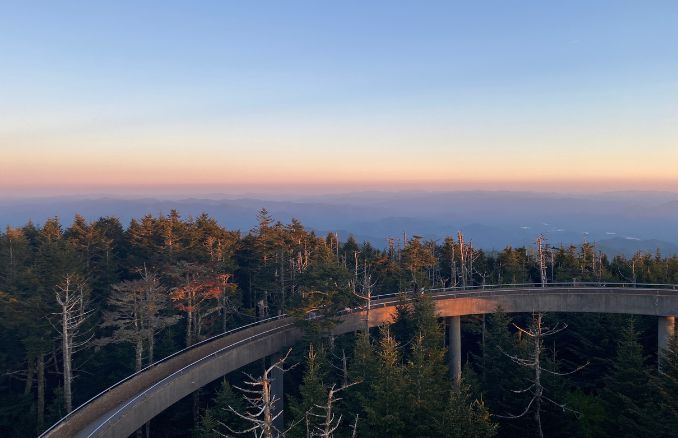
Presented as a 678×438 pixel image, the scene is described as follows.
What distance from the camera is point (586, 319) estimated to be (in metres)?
36.2

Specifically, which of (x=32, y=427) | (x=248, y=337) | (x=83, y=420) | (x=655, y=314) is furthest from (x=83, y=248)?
(x=655, y=314)

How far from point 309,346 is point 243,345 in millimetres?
4947

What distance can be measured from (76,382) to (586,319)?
41897 millimetres

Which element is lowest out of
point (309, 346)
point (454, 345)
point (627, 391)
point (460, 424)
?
point (454, 345)

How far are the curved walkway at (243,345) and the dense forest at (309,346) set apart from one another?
1612mm

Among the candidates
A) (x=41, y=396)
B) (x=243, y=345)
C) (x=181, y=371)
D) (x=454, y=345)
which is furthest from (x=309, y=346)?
(x=41, y=396)

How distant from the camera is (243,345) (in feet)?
108

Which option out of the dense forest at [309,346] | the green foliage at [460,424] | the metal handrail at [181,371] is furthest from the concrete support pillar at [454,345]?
the green foliage at [460,424]

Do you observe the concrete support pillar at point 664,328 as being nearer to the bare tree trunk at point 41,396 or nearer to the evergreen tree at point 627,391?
the evergreen tree at point 627,391

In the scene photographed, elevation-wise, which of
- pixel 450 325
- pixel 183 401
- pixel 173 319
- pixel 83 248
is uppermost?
pixel 83 248

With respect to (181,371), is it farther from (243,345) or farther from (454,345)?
(454,345)

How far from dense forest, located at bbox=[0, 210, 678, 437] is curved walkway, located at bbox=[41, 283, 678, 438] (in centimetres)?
161

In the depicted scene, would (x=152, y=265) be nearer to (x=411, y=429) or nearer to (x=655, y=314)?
(x=411, y=429)

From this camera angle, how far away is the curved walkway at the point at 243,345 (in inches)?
957
